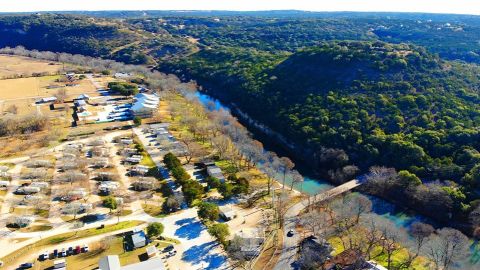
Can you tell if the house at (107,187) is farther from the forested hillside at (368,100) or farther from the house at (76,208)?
the forested hillside at (368,100)

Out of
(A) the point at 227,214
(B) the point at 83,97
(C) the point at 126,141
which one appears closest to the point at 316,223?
(A) the point at 227,214

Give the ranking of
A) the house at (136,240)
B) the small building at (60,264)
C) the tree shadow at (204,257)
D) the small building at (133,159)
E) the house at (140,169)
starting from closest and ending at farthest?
the small building at (60,264) → the tree shadow at (204,257) → the house at (136,240) → the house at (140,169) → the small building at (133,159)

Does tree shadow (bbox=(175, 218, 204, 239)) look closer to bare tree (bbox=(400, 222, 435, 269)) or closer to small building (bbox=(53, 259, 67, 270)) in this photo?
small building (bbox=(53, 259, 67, 270))

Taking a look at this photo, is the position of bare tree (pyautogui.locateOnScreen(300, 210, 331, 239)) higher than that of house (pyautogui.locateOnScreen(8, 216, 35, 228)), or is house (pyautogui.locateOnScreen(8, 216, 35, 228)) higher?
bare tree (pyautogui.locateOnScreen(300, 210, 331, 239))

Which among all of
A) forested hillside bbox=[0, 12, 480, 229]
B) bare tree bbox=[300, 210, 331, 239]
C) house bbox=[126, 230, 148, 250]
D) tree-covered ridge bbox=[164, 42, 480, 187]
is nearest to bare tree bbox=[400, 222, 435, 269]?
forested hillside bbox=[0, 12, 480, 229]

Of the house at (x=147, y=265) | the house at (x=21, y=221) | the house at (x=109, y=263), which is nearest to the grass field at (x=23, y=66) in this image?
the house at (x=21, y=221)

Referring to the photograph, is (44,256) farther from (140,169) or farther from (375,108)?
(375,108)
